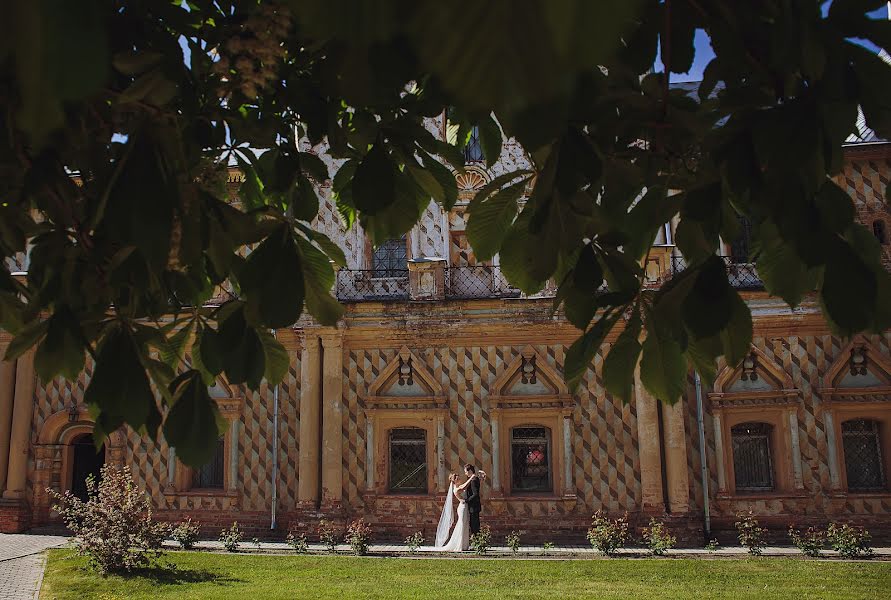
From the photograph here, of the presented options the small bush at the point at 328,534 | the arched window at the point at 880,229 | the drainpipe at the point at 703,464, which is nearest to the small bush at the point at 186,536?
the small bush at the point at 328,534

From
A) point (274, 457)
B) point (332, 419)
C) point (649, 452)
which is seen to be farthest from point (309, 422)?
point (649, 452)

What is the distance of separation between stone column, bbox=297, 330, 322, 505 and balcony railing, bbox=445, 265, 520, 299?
9.83ft

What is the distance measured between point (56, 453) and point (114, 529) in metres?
6.55

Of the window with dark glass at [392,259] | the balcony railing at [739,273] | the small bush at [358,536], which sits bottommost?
the small bush at [358,536]

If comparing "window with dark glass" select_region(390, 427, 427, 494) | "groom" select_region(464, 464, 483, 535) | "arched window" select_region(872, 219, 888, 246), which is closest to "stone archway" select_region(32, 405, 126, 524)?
"window with dark glass" select_region(390, 427, 427, 494)

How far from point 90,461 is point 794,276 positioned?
18126 millimetres

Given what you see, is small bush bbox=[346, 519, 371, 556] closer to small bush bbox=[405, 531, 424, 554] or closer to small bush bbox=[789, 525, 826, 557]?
small bush bbox=[405, 531, 424, 554]

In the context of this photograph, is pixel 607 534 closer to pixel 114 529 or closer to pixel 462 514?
pixel 462 514

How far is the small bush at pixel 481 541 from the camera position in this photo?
13.0 metres

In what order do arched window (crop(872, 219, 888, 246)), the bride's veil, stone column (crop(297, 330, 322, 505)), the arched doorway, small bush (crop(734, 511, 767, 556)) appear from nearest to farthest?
1. small bush (crop(734, 511, 767, 556))
2. the bride's veil
3. stone column (crop(297, 330, 322, 505))
4. arched window (crop(872, 219, 888, 246))
5. the arched doorway

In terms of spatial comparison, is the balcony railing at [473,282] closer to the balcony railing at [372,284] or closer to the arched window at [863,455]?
the balcony railing at [372,284]

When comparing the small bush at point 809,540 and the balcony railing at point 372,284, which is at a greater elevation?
the balcony railing at point 372,284

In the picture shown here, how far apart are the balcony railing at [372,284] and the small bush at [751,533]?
7733mm

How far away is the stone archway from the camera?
1588 centimetres
